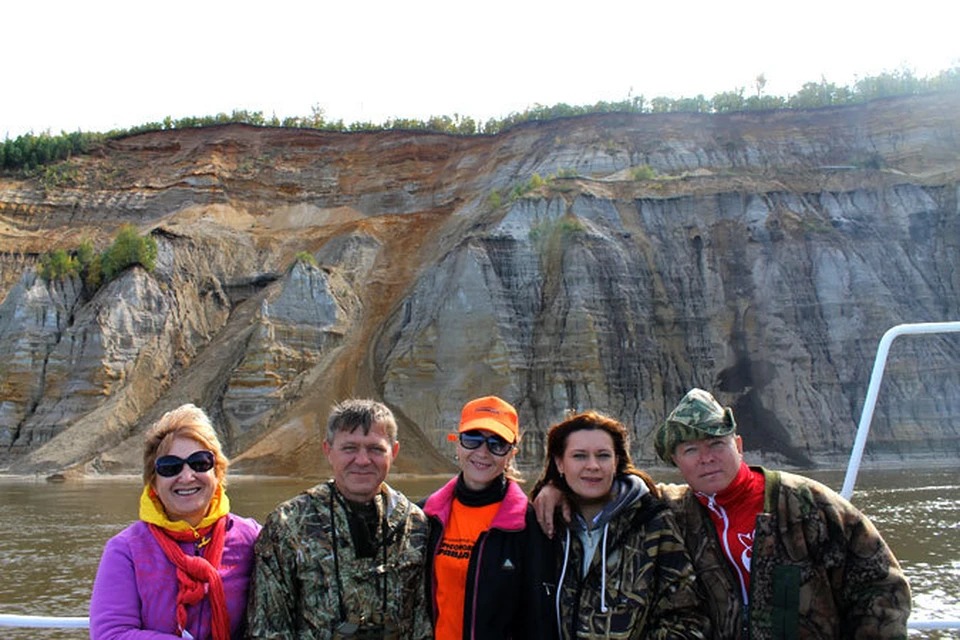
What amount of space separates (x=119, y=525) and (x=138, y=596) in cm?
1825

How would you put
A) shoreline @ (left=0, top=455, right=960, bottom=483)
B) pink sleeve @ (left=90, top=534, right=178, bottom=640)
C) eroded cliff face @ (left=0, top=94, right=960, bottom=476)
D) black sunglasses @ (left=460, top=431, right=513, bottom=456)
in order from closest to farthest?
pink sleeve @ (left=90, top=534, right=178, bottom=640), black sunglasses @ (left=460, top=431, right=513, bottom=456), shoreline @ (left=0, top=455, right=960, bottom=483), eroded cliff face @ (left=0, top=94, right=960, bottom=476)

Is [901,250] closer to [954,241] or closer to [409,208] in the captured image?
[954,241]

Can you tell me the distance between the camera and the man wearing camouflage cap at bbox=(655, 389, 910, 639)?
3.54 meters

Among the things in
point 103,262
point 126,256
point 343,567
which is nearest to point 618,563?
point 343,567

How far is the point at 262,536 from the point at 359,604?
1.83 feet

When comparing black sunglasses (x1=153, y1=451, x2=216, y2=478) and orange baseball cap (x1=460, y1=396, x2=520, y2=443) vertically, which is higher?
orange baseball cap (x1=460, y1=396, x2=520, y2=443)

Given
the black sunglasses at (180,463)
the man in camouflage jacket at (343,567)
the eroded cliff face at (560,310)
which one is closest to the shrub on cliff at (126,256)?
the eroded cliff face at (560,310)

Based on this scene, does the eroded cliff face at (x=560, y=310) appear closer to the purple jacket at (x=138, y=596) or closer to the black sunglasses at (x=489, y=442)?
the black sunglasses at (x=489, y=442)

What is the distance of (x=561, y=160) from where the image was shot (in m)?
52.3

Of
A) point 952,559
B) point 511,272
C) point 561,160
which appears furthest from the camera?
point 561,160

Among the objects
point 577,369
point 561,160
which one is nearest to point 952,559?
point 577,369

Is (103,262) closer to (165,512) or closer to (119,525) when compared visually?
(119,525)

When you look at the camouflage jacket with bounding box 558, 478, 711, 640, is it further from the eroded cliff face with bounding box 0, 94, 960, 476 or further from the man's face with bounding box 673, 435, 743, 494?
the eroded cliff face with bounding box 0, 94, 960, 476

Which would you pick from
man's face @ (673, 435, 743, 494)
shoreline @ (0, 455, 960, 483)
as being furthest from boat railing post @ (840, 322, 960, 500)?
shoreline @ (0, 455, 960, 483)
